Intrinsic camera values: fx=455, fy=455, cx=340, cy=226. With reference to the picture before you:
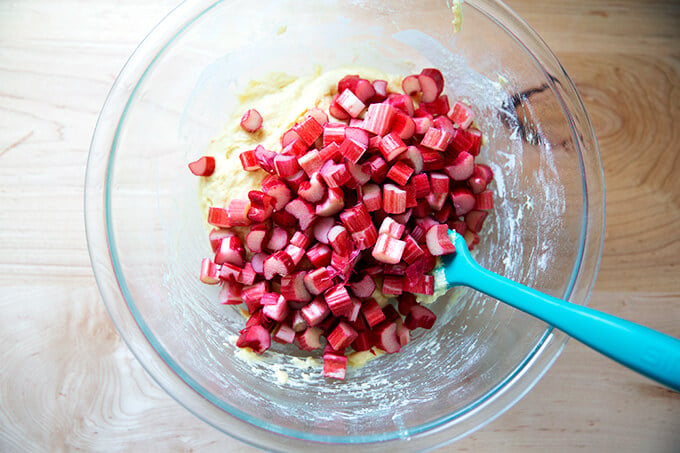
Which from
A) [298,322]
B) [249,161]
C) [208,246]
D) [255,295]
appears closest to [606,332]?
[298,322]

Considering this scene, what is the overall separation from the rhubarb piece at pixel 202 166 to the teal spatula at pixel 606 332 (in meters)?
0.85

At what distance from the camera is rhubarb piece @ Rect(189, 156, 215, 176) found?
4.50 ft

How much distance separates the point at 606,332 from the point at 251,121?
1.08 metres

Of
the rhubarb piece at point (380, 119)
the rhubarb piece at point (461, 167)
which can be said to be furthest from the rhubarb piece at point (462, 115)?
the rhubarb piece at point (380, 119)

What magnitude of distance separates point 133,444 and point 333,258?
91 centimetres

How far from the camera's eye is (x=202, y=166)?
1378mm

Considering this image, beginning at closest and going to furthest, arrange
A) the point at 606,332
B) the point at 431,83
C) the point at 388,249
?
the point at 606,332 → the point at 388,249 → the point at 431,83

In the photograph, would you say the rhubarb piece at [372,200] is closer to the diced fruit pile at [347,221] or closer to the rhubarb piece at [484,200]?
the diced fruit pile at [347,221]

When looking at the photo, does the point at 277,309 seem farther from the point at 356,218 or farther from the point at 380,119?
the point at 380,119

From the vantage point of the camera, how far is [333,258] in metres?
1.27

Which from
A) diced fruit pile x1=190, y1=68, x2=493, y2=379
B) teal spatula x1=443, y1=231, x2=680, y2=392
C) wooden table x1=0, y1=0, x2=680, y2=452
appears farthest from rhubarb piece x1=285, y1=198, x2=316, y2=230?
wooden table x1=0, y1=0, x2=680, y2=452

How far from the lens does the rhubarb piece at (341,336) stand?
51.2 inches

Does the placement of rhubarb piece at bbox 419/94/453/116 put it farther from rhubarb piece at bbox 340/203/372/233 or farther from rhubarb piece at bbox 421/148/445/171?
rhubarb piece at bbox 340/203/372/233

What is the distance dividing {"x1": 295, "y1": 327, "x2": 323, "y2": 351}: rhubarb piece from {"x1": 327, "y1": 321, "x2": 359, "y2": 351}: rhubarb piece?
0.16 feet
